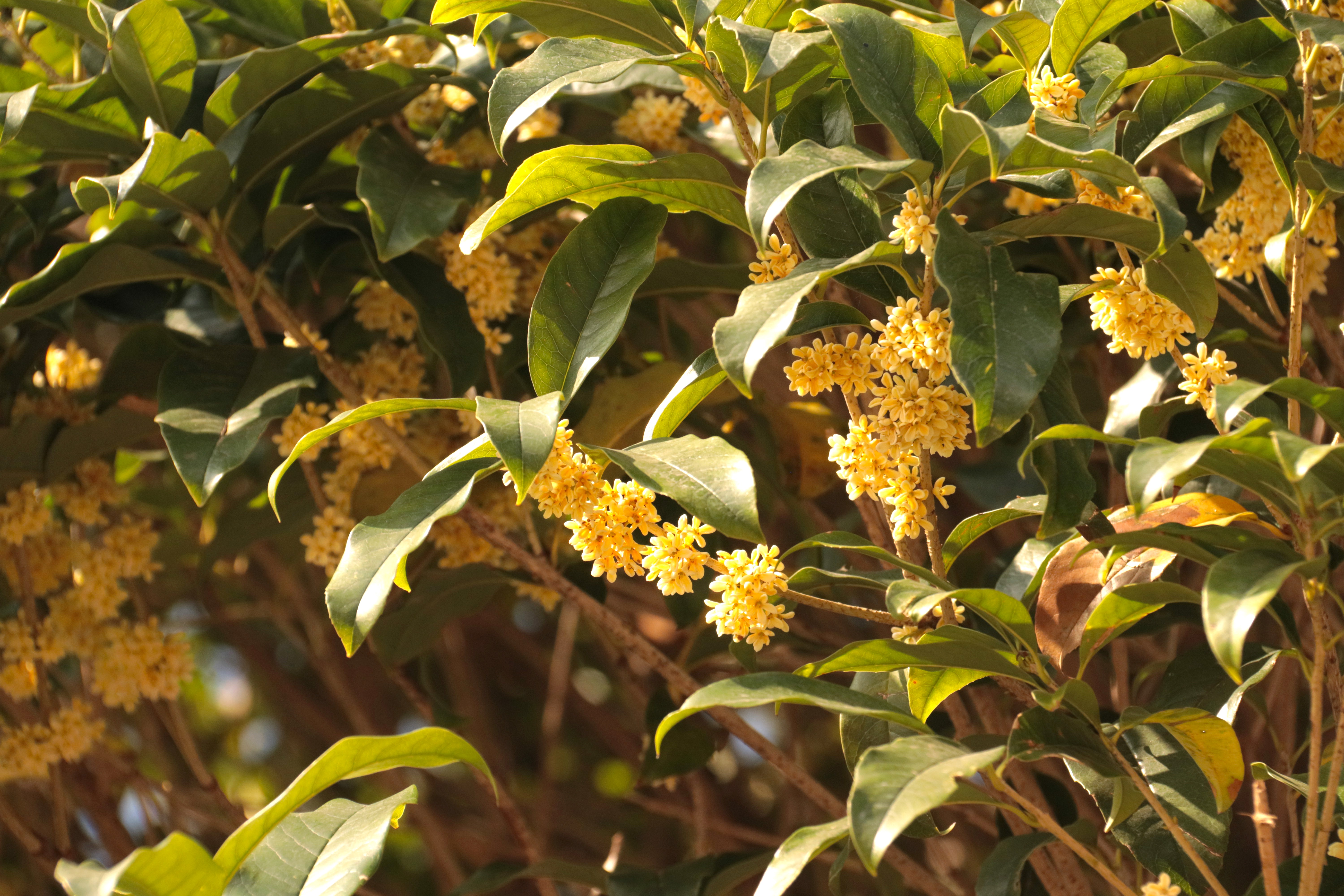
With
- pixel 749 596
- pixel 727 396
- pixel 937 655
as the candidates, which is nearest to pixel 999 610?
pixel 937 655

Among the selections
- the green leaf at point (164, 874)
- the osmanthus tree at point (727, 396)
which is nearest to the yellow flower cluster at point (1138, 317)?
the osmanthus tree at point (727, 396)

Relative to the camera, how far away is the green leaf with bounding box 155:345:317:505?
36.7 inches

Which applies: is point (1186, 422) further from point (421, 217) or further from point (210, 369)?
point (210, 369)

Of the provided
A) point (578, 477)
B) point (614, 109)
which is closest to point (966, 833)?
point (614, 109)

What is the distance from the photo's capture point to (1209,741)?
0.70 meters

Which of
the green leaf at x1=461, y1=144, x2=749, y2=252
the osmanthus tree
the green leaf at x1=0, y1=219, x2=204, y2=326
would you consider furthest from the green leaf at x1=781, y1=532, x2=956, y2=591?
the green leaf at x1=0, y1=219, x2=204, y2=326

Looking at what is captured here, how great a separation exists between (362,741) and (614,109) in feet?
2.71

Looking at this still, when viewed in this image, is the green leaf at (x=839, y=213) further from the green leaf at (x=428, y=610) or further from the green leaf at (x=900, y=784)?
the green leaf at (x=428, y=610)

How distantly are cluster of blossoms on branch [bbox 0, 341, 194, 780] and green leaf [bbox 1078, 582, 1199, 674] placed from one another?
3.45 feet

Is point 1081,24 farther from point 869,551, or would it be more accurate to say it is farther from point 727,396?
point 727,396

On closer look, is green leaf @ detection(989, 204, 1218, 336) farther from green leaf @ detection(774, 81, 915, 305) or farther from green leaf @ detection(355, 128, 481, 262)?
green leaf @ detection(355, 128, 481, 262)

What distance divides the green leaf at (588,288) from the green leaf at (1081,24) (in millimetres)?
279

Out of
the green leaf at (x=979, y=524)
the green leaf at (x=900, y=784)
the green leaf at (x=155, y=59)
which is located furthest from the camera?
the green leaf at (x=155, y=59)

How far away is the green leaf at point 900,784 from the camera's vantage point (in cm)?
51
